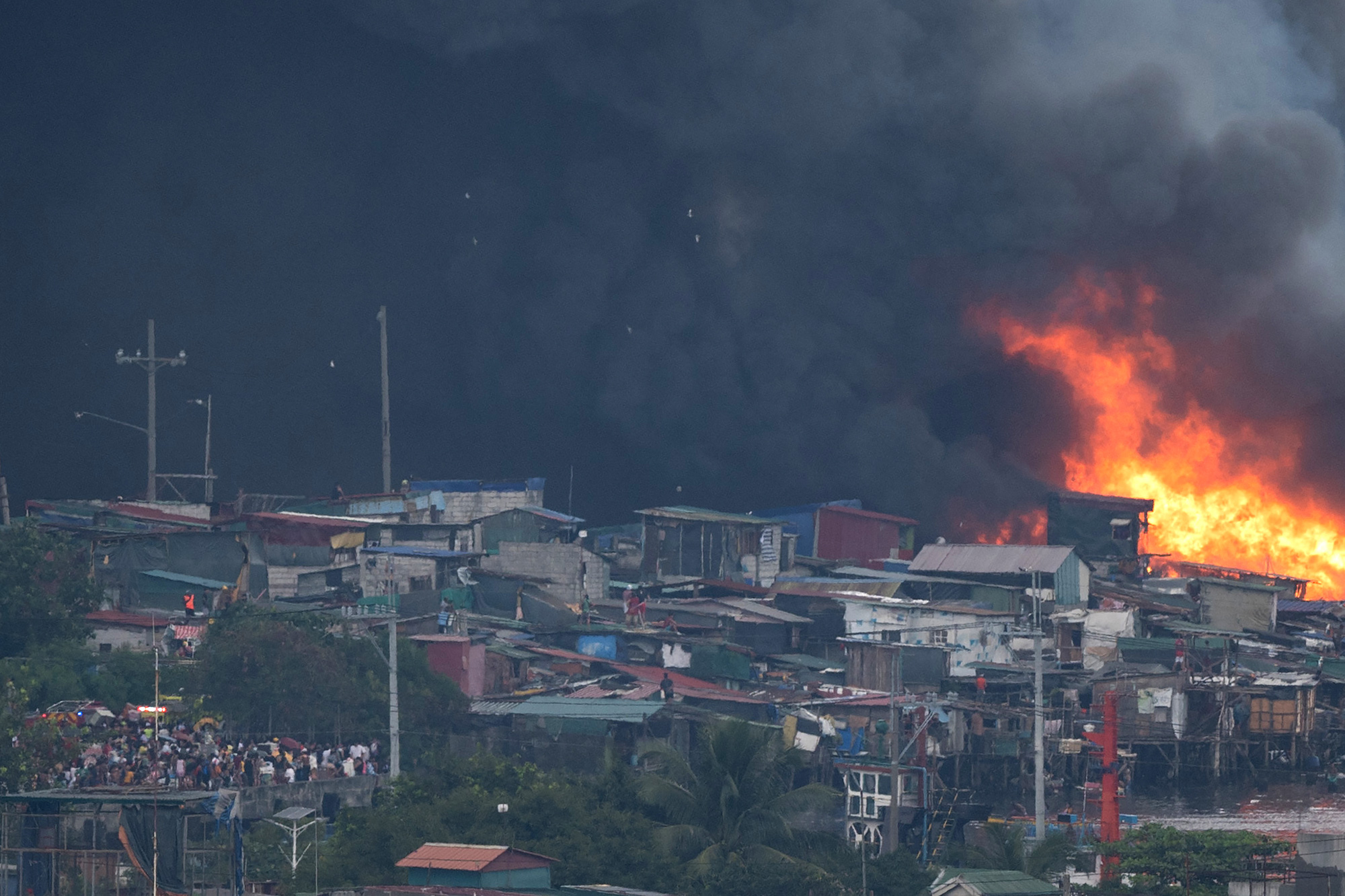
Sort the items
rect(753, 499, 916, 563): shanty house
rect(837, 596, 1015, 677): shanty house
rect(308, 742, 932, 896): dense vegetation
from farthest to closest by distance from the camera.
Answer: rect(753, 499, 916, 563): shanty house → rect(837, 596, 1015, 677): shanty house → rect(308, 742, 932, 896): dense vegetation

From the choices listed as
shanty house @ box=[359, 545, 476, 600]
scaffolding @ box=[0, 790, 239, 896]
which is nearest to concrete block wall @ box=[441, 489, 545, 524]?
shanty house @ box=[359, 545, 476, 600]

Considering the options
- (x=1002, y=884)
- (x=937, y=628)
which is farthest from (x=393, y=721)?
(x=937, y=628)

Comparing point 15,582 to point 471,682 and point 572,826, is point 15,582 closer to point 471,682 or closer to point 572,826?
point 471,682

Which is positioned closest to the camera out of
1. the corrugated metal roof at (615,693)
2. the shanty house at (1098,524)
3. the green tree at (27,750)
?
the green tree at (27,750)

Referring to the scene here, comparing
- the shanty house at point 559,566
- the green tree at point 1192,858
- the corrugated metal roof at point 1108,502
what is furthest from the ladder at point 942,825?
the corrugated metal roof at point 1108,502

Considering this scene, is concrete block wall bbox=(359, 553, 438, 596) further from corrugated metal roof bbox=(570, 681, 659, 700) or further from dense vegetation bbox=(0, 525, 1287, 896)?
dense vegetation bbox=(0, 525, 1287, 896)

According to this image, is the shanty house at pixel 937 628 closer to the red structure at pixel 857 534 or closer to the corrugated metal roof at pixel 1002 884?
the red structure at pixel 857 534
